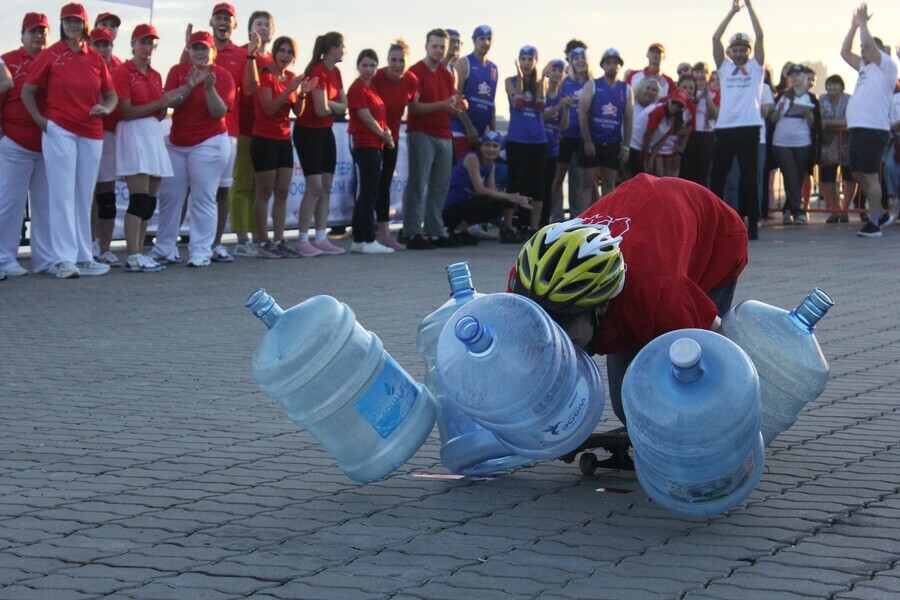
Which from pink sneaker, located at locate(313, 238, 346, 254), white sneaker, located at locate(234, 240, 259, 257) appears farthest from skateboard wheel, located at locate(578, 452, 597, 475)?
pink sneaker, located at locate(313, 238, 346, 254)

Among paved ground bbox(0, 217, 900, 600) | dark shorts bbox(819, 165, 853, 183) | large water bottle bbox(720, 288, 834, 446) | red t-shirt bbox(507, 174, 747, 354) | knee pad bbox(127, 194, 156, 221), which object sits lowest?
dark shorts bbox(819, 165, 853, 183)

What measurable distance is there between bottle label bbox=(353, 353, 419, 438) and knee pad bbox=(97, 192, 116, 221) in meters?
9.06

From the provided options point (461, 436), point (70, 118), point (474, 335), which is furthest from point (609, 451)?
point (70, 118)

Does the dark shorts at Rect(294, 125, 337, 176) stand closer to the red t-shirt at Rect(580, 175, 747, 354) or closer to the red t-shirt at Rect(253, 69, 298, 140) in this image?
the red t-shirt at Rect(253, 69, 298, 140)

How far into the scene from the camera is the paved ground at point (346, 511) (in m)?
3.73

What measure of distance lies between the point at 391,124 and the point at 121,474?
10462 millimetres

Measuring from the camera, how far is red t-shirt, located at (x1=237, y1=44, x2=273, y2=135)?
13562mm

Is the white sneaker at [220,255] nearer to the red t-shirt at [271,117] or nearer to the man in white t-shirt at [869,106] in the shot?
the red t-shirt at [271,117]

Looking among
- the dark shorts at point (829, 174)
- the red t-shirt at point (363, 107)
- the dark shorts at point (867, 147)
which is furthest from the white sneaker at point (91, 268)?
the dark shorts at point (829, 174)

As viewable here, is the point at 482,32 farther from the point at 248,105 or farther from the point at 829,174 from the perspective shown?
the point at 829,174

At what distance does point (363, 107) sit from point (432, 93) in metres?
1.01

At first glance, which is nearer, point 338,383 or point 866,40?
point 338,383

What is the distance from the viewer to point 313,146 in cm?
1391

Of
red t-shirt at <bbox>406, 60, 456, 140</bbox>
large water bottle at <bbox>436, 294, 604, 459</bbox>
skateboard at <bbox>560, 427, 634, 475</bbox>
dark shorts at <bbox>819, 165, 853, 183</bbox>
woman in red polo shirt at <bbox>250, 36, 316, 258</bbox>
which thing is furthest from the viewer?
dark shorts at <bbox>819, 165, 853, 183</bbox>
